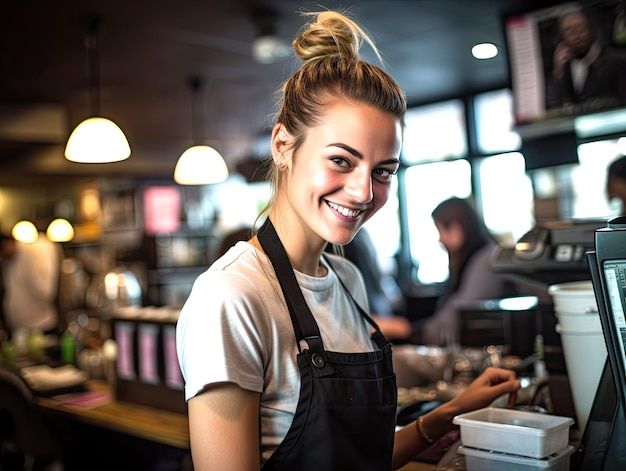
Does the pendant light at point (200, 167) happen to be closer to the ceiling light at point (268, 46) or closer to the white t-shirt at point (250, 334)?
the ceiling light at point (268, 46)

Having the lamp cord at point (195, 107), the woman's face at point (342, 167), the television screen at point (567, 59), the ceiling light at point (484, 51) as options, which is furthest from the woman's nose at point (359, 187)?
the lamp cord at point (195, 107)

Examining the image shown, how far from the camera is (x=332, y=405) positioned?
51.2 inches

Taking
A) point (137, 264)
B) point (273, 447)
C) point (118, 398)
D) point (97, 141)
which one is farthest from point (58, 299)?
point (273, 447)

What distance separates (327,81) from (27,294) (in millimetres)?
6088

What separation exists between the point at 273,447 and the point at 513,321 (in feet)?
4.66

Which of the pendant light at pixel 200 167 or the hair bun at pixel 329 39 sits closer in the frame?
the hair bun at pixel 329 39

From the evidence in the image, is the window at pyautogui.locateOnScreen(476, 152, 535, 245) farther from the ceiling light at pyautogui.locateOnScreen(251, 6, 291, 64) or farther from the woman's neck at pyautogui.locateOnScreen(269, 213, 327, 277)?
the woman's neck at pyautogui.locateOnScreen(269, 213, 327, 277)

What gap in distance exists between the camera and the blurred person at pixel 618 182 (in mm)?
3406

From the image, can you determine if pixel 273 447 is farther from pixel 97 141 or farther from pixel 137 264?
pixel 137 264

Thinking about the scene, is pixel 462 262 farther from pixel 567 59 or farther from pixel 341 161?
pixel 341 161

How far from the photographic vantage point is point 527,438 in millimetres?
1312

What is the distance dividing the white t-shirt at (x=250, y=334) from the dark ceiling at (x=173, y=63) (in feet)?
6.34

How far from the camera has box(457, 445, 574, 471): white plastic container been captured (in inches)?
51.3

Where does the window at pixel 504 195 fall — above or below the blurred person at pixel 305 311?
above
